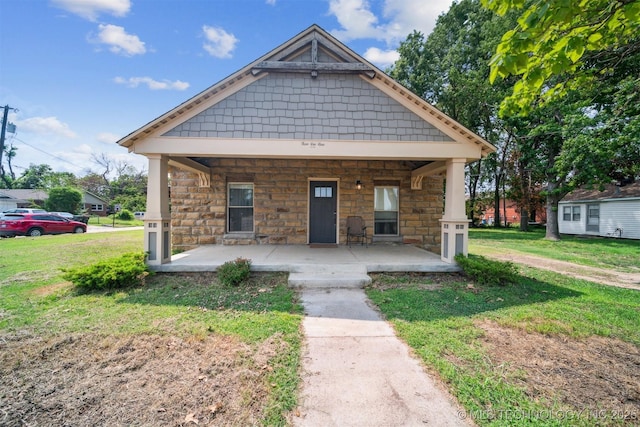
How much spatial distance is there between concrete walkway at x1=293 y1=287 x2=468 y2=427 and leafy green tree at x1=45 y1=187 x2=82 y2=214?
32121 mm

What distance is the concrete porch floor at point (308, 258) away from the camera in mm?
5746

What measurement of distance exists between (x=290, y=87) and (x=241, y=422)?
5.80m

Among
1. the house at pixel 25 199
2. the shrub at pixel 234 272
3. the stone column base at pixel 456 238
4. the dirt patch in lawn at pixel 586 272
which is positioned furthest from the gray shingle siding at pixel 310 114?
the house at pixel 25 199

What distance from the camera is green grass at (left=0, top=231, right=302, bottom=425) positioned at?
297 centimetres

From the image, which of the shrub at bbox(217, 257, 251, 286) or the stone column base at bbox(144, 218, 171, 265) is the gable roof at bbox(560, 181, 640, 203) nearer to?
the shrub at bbox(217, 257, 251, 286)

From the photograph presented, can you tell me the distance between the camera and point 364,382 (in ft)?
7.92

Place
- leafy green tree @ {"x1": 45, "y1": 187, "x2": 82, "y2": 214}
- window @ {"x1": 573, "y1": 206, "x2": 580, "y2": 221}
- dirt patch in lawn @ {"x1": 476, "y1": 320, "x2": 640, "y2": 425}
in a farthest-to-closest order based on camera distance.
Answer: leafy green tree @ {"x1": 45, "y1": 187, "x2": 82, "y2": 214} < window @ {"x1": 573, "y1": 206, "x2": 580, "y2": 221} < dirt patch in lawn @ {"x1": 476, "y1": 320, "x2": 640, "y2": 425}

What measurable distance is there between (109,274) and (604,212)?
24.0m

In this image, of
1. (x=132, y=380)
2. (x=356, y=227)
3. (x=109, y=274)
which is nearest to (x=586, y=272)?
(x=356, y=227)

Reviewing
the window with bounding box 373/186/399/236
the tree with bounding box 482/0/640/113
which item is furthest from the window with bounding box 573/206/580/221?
the tree with bounding box 482/0/640/113

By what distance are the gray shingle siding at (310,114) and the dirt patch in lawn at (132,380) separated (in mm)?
4042

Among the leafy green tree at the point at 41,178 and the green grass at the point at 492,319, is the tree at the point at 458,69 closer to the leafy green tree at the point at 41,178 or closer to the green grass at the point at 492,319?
the green grass at the point at 492,319

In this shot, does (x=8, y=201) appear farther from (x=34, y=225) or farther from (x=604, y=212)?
(x=604, y=212)

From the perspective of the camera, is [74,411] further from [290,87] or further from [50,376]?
[290,87]
